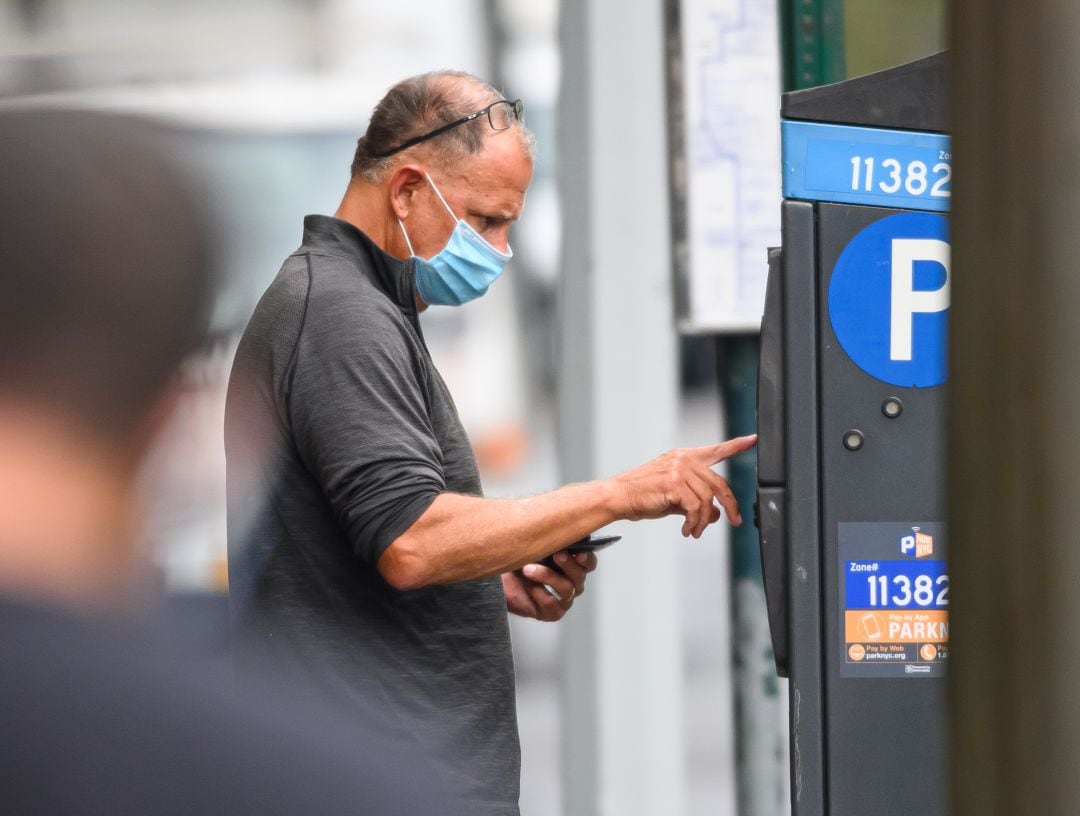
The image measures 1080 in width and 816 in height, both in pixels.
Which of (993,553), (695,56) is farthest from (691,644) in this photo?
(993,553)

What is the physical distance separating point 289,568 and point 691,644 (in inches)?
229

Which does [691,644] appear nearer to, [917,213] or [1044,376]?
[917,213]

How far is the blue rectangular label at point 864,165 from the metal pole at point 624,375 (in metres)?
1.75

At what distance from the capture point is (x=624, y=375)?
4027 millimetres

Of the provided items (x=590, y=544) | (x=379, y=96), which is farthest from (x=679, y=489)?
(x=379, y=96)

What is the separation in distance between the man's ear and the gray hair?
23 mm

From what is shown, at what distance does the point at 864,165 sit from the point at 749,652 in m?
1.67

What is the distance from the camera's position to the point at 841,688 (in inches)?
87.0

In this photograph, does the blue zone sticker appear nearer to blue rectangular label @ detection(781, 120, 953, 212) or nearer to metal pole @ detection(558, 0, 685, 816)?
blue rectangular label @ detection(781, 120, 953, 212)

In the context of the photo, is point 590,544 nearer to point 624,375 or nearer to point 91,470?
point 91,470

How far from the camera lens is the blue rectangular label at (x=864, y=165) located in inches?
86.6

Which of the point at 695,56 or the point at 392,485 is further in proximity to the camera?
the point at 695,56

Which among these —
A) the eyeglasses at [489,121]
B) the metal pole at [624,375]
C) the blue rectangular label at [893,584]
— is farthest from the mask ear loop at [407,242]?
the metal pole at [624,375]

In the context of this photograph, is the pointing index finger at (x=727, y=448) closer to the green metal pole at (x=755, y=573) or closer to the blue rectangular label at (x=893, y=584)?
the blue rectangular label at (x=893, y=584)
